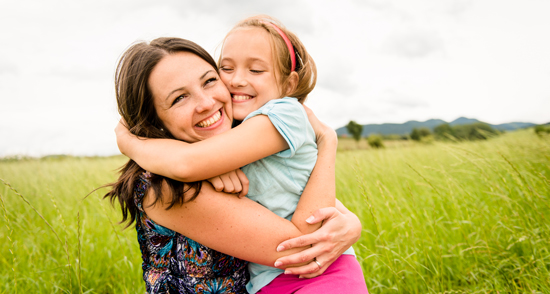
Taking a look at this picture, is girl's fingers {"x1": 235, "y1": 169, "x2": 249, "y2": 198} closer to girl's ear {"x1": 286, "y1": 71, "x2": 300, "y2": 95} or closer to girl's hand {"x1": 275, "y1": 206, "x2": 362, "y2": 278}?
girl's hand {"x1": 275, "y1": 206, "x2": 362, "y2": 278}

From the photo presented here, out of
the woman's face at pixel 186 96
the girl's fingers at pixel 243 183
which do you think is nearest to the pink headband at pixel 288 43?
the woman's face at pixel 186 96

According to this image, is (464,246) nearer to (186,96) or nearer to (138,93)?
(186,96)

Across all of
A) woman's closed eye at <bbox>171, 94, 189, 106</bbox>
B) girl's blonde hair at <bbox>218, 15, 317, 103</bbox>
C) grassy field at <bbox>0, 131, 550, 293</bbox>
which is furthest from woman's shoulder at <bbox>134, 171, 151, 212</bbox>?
girl's blonde hair at <bbox>218, 15, 317, 103</bbox>

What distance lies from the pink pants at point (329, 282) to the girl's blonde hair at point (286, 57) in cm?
115

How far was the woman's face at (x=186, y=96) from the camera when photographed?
1433 millimetres

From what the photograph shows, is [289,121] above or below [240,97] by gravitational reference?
below

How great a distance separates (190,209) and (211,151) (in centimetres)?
28

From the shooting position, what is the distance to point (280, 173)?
1432 millimetres

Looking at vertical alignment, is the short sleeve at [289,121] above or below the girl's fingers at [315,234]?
above

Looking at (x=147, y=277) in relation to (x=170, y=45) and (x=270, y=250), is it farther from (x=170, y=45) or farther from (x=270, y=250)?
(x=170, y=45)

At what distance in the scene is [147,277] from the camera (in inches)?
59.8

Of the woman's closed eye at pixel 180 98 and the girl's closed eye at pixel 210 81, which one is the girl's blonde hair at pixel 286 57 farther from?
the woman's closed eye at pixel 180 98

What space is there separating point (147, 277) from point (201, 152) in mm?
818

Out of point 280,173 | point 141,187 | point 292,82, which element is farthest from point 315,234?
point 292,82
